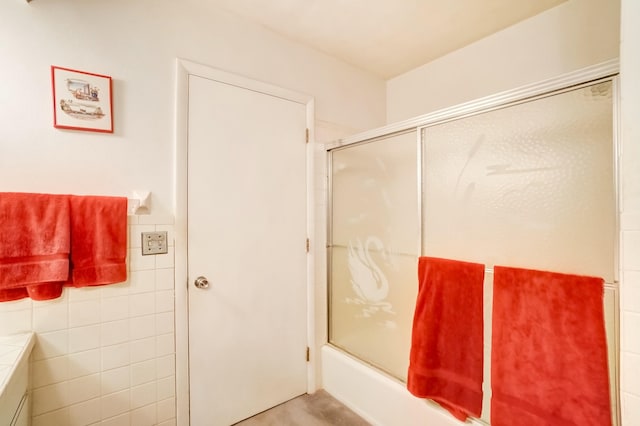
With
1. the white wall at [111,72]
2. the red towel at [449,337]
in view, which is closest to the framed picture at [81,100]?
the white wall at [111,72]

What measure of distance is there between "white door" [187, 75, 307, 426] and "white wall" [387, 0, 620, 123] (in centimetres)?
109

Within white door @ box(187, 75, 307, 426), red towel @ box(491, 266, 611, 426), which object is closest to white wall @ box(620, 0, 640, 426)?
red towel @ box(491, 266, 611, 426)

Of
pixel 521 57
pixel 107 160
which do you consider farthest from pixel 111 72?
pixel 521 57

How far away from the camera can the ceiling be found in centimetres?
159

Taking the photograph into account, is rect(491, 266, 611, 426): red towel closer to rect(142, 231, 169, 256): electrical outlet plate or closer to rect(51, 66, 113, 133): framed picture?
rect(142, 231, 169, 256): electrical outlet plate

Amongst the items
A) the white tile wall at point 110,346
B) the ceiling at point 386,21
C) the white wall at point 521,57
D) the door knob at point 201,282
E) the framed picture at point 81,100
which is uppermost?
the ceiling at point 386,21

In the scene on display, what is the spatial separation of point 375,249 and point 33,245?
167 cm

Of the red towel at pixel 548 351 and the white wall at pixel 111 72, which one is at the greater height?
the white wall at pixel 111 72

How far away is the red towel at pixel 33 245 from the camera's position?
109cm

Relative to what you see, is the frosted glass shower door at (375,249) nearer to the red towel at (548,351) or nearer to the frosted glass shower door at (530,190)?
the frosted glass shower door at (530,190)

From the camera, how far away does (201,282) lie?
1.56m

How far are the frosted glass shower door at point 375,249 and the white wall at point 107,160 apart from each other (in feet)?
3.48

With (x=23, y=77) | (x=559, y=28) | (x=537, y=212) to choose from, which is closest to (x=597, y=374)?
(x=537, y=212)

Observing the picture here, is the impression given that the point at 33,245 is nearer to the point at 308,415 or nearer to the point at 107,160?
the point at 107,160
